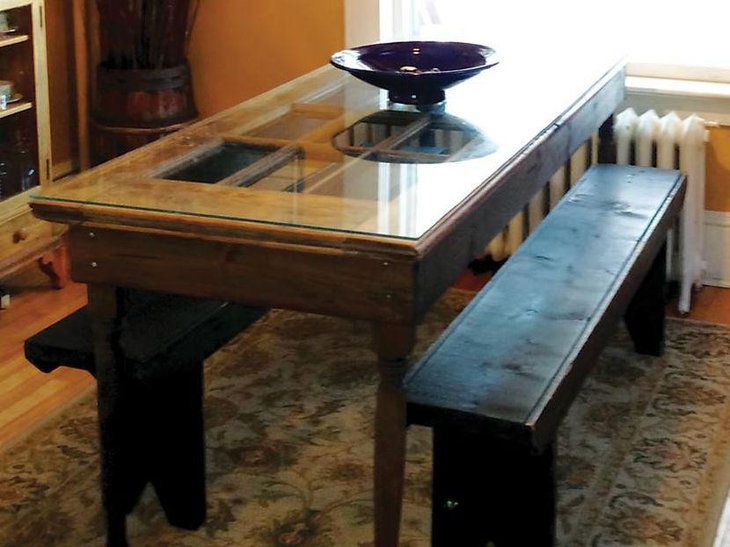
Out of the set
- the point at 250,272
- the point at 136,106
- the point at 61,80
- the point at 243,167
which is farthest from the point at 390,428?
the point at 61,80

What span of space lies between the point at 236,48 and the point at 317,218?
228 cm

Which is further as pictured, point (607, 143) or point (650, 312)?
point (607, 143)

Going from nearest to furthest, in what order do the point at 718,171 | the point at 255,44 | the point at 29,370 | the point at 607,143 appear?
1. the point at 29,370
2. the point at 607,143
3. the point at 718,171
4. the point at 255,44

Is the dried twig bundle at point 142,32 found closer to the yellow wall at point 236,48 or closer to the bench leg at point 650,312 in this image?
the yellow wall at point 236,48

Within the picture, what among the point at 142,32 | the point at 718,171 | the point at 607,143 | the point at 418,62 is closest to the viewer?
the point at 418,62

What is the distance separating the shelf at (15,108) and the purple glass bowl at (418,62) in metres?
1.15

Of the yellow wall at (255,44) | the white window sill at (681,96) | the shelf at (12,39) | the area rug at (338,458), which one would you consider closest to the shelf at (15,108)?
the shelf at (12,39)

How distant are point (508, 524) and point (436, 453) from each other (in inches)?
7.4

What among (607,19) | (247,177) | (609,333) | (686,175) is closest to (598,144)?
(686,175)

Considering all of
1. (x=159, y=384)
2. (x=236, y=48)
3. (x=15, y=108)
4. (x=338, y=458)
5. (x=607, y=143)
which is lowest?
(x=338, y=458)

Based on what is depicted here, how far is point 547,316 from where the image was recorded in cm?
247

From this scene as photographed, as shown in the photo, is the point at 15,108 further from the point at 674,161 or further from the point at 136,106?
the point at 674,161

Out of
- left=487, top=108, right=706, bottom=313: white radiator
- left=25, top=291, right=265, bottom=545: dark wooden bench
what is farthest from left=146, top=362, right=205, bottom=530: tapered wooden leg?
left=487, top=108, right=706, bottom=313: white radiator

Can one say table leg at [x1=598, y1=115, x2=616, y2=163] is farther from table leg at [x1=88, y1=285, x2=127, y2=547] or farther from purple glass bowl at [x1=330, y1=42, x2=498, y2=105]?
table leg at [x1=88, y1=285, x2=127, y2=547]
